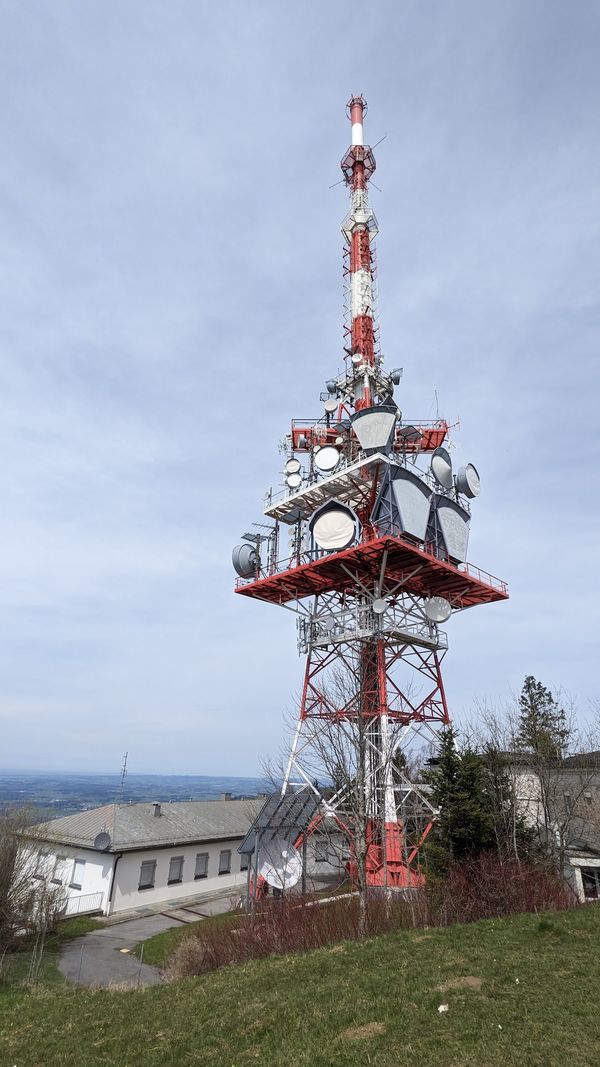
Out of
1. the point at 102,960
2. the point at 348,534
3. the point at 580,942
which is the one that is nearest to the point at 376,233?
the point at 348,534

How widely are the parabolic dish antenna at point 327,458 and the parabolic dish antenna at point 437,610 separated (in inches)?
352

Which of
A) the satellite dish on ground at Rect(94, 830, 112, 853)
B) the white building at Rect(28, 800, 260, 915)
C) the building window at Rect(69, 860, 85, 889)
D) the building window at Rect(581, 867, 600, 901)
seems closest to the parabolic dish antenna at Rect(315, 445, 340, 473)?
A: the white building at Rect(28, 800, 260, 915)

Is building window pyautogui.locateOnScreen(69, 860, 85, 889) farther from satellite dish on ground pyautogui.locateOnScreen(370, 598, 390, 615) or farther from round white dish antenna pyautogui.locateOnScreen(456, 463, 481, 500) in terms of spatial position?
round white dish antenna pyautogui.locateOnScreen(456, 463, 481, 500)

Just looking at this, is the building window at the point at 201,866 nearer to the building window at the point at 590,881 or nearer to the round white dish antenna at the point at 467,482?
the building window at the point at 590,881

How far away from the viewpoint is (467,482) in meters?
32.8

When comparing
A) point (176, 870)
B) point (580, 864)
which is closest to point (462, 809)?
point (580, 864)

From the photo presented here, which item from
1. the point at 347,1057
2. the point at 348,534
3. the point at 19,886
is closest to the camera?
the point at 347,1057

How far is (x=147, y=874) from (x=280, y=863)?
953cm

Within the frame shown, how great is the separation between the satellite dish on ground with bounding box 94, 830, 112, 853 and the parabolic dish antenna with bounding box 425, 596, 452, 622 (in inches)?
797

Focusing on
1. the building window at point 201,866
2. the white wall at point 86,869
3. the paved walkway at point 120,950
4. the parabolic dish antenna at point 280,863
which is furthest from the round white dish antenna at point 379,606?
the building window at point 201,866

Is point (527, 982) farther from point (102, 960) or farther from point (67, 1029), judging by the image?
point (102, 960)

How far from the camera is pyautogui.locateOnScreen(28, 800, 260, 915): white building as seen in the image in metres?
30.0

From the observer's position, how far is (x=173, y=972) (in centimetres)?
1691

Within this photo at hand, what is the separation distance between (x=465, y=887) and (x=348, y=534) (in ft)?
50.5
